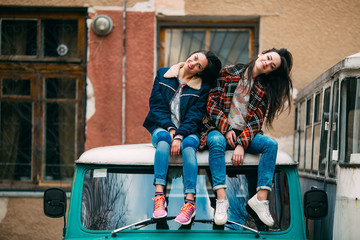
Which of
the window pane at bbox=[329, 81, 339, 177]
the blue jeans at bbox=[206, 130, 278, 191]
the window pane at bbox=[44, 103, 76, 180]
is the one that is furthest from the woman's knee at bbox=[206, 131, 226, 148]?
the window pane at bbox=[44, 103, 76, 180]

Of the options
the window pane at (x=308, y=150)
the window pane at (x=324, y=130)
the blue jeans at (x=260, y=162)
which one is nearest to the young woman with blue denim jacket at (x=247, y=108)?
the blue jeans at (x=260, y=162)

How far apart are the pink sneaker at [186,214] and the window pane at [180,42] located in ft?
15.0

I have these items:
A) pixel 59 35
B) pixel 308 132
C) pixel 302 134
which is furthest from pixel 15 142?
pixel 308 132

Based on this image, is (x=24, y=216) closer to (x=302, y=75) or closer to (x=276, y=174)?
(x=302, y=75)

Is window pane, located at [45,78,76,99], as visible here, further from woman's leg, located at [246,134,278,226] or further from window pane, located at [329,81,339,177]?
woman's leg, located at [246,134,278,226]

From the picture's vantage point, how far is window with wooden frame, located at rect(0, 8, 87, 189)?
7.45m

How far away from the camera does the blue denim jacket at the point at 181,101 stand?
3621 millimetres

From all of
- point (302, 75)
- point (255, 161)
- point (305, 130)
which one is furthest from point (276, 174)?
point (302, 75)

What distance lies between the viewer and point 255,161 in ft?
11.1

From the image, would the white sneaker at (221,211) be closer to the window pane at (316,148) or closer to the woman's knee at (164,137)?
the woman's knee at (164,137)

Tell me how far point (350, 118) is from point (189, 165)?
1266mm

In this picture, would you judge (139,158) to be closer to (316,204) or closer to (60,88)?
(316,204)

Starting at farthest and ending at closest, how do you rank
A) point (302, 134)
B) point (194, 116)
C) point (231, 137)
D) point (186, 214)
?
point (302, 134) < point (194, 116) < point (231, 137) < point (186, 214)

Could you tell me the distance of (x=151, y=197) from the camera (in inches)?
130
